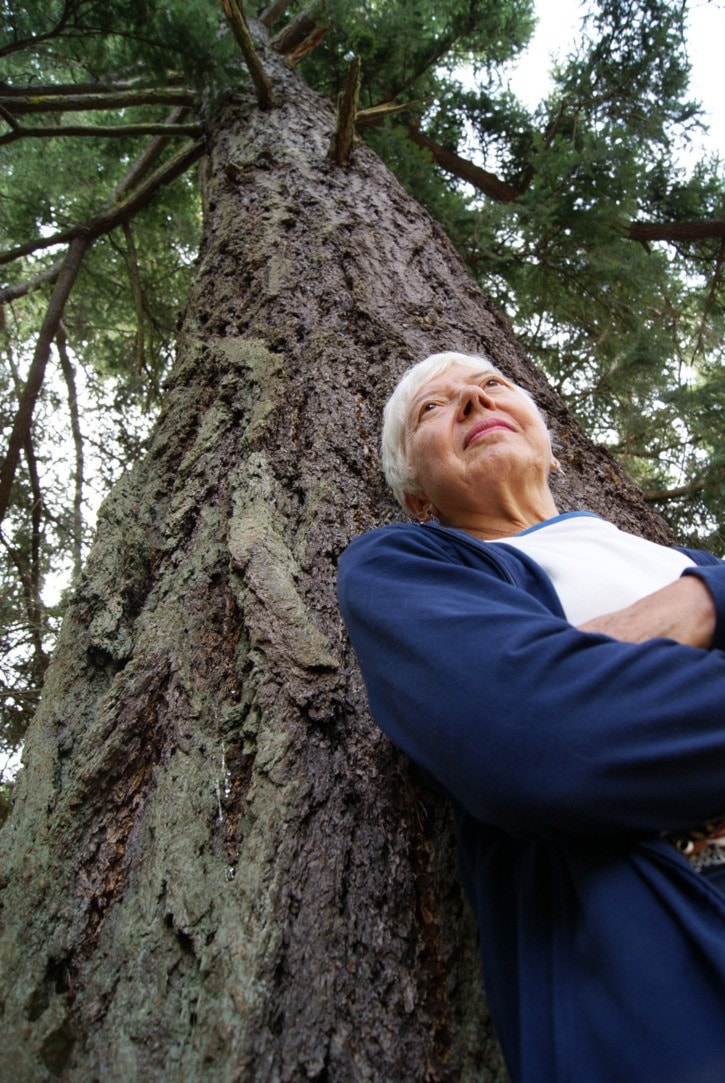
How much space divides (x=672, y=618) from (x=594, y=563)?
327 millimetres

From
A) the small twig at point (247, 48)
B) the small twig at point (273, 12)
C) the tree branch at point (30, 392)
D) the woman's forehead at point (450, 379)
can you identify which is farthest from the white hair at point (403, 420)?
the small twig at point (273, 12)

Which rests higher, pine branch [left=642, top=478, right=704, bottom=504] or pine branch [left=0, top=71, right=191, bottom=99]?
pine branch [left=0, top=71, right=191, bottom=99]

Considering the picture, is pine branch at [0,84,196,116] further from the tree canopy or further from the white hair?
the white hair

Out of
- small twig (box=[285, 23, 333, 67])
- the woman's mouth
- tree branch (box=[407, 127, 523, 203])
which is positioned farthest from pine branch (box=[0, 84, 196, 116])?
the woman's mouth

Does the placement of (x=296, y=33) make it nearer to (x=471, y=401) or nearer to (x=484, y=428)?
(x=471, y=401)

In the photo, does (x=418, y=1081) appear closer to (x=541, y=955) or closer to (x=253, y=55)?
(x=541, y=955)

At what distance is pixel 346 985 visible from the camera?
105 cm

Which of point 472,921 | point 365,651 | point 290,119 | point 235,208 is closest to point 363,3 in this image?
point 290,119

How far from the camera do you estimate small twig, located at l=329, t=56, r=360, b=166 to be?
118 inches

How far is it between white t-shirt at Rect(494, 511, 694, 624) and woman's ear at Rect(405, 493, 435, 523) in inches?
10.9

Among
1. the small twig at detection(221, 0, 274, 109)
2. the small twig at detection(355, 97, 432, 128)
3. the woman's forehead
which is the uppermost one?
the small twig at detection(355, 97, 432, 128)

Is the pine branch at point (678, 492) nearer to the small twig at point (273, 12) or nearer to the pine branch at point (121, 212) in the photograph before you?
the pine branch at point (121, 212)

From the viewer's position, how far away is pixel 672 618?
1.11 meters

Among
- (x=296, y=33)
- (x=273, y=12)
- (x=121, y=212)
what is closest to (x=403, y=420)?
(x=121, y=212)
